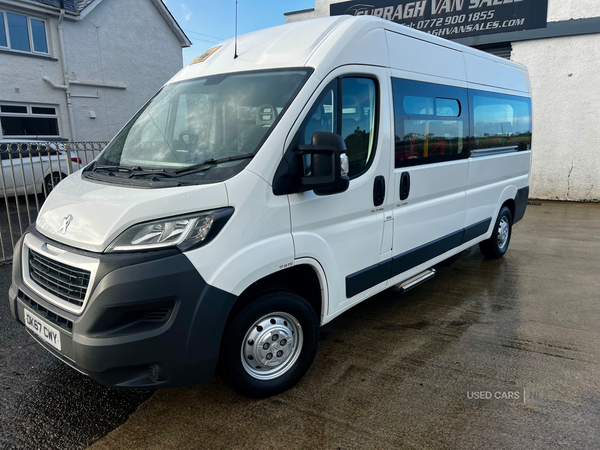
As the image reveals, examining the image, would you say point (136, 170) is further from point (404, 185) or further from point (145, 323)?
point (404, 185)

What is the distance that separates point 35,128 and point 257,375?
14118mm

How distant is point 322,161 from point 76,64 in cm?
1462

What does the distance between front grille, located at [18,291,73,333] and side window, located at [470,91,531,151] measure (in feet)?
13.7

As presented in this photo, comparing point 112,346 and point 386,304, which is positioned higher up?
point 112,346

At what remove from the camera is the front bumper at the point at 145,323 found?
221 cm

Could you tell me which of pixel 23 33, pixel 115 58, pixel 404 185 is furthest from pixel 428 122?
pixel 115 58

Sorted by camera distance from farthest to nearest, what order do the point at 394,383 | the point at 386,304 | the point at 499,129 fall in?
the point at 499,129 < the point at 386,304 < the point at 394,383

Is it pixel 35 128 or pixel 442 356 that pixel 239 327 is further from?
pixel 35 128

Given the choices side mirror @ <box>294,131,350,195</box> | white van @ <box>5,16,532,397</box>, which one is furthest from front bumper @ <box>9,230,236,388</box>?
side mirror @ <box>294,131,350,195</box>

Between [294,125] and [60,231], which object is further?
[294,125]

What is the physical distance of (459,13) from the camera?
11500 mm

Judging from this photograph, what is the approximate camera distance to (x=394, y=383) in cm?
304

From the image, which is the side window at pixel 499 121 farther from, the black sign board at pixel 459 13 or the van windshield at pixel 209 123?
the black sign board at pixel 459 13

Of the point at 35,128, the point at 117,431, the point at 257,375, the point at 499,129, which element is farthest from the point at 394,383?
the point at 35,128
